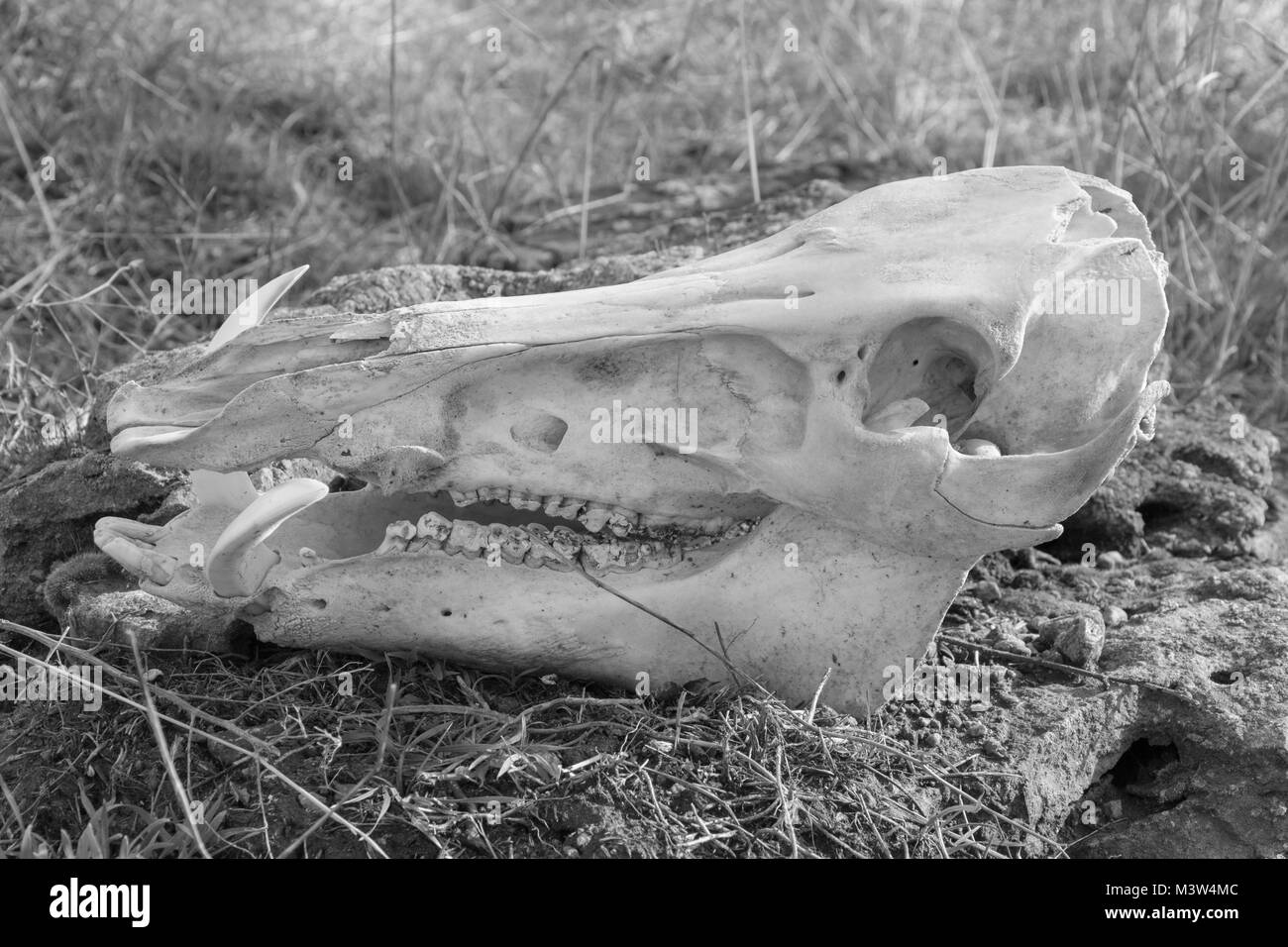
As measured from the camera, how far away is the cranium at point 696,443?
101 inches

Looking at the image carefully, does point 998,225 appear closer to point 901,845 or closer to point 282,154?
point 901,845

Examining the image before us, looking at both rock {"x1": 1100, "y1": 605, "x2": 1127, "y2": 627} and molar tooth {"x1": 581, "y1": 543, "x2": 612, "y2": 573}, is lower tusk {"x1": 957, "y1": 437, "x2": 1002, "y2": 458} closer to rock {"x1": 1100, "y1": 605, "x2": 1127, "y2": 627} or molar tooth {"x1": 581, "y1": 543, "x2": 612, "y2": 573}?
molar tooth {"x1": 581, "y1": 543, "x2": 612, "y2": 573}

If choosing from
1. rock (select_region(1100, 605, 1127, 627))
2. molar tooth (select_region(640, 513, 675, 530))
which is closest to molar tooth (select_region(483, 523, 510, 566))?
molar tooth (select_region(640, 513, 675, 530))

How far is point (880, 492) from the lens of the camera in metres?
2.57

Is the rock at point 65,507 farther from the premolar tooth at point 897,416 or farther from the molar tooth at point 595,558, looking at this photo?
the premolar tooth at point 897,416

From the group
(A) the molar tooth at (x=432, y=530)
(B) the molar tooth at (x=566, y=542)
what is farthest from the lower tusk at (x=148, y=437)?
(B) the molar tooth at (x=566, y=542)

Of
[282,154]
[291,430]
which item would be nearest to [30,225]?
[282,154]

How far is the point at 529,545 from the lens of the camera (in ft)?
8.84

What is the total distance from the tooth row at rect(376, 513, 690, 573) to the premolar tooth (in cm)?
42

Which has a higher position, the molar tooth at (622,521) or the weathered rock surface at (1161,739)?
the molar tooth at (622,521)

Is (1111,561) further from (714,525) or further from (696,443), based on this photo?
(696,443)

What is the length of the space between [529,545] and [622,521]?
17cm

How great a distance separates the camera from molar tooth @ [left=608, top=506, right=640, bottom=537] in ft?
8.84

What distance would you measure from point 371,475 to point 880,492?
2.82 ft
